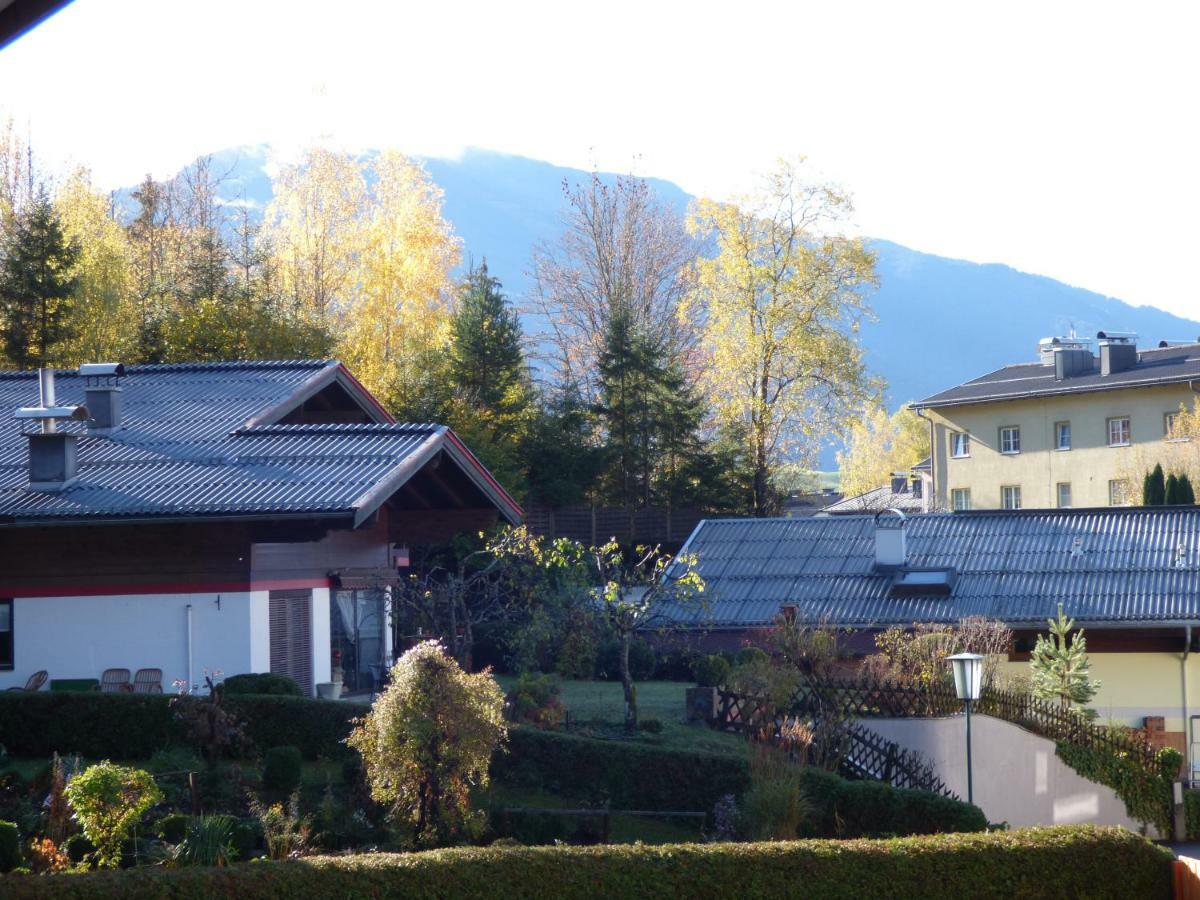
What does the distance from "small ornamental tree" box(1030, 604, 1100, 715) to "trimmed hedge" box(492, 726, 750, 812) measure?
10.6 metres

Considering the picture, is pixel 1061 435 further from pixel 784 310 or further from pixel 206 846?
pixel 206 846

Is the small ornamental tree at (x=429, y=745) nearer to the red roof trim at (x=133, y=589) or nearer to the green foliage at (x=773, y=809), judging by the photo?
the green foliage at (x=773, y=809)

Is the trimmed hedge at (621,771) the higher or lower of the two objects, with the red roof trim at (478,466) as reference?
lower

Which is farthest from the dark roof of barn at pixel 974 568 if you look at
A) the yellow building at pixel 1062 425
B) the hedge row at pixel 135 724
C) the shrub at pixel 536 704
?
the yellow building at pixel 1062 425

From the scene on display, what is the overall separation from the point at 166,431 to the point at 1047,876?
655 inches

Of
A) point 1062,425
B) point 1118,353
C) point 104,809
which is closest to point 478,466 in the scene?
point 104,809

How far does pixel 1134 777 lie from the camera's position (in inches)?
990

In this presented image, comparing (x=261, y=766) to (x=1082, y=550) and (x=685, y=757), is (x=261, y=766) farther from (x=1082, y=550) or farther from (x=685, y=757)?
(x=1082, y=550)

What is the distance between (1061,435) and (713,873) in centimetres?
4963

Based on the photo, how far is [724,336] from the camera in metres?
51.1

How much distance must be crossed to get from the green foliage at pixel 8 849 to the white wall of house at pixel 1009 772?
1265 cm

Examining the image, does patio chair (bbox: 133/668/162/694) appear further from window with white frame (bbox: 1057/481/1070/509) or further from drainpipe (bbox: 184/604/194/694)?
window with white frame (bbox: 1057/481/1070/509)

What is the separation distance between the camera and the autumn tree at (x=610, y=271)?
57312 mm

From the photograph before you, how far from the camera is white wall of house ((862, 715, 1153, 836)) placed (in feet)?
70.8
